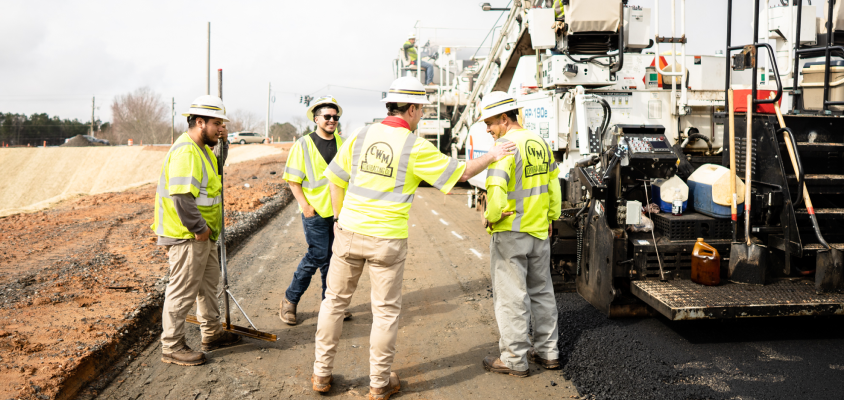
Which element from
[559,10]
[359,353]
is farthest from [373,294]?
[559,10]

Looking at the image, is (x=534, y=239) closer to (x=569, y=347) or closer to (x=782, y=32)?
(x=569, y=347)

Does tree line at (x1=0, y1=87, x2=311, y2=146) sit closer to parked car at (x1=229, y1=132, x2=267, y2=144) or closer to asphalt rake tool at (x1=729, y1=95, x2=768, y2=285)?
parked car at (x1=229, y1=132, x2=267, y2=144)

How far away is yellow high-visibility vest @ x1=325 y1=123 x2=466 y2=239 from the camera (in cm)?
368

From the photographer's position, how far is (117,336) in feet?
14.8

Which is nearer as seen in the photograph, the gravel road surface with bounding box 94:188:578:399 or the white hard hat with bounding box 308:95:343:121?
the gravel road surface with bounding box 94:188:578:399

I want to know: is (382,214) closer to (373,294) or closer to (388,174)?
(388,174)

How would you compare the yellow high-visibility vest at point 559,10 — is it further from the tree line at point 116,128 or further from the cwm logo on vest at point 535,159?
the tree line at point 116,128

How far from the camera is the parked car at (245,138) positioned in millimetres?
49016

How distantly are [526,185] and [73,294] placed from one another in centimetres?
445

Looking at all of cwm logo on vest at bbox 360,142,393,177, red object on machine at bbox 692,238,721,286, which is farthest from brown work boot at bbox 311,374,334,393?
red object on machine at bbox 692,238,721,286

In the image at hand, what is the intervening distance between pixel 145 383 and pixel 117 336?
740mm

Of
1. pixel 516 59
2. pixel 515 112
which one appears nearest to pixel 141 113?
pixel 516 59

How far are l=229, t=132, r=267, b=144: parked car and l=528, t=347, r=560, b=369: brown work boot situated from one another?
47.1m

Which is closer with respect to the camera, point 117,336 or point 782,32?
point 117,336
